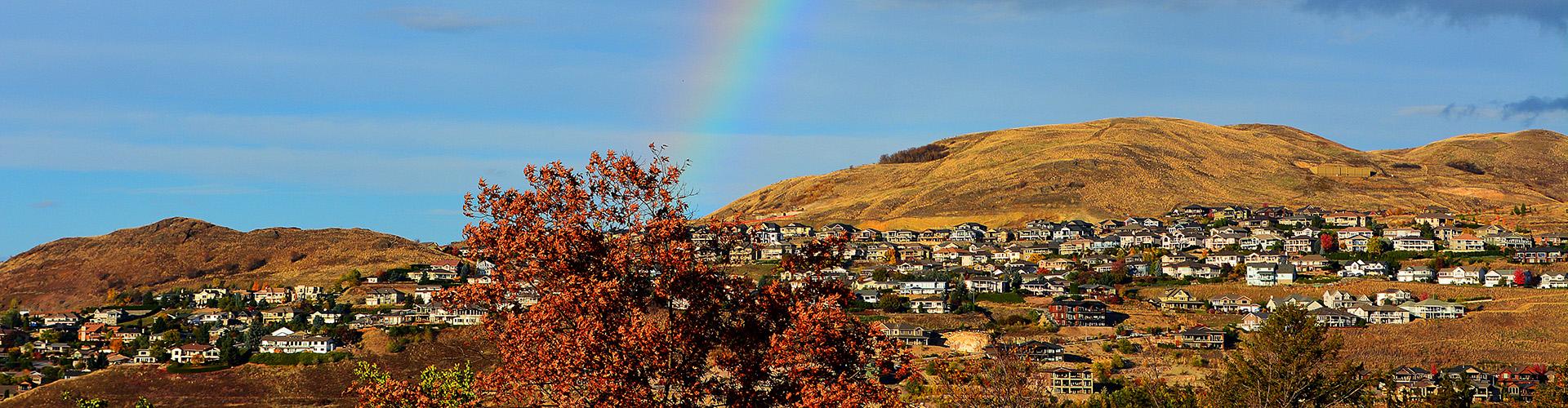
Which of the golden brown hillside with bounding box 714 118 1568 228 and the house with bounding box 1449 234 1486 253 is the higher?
the golden brown hillside with bounding box 714 118 1568 228

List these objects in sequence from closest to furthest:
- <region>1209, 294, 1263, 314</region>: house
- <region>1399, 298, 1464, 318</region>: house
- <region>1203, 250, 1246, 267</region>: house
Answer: <region>1399, 298, 1464, 318</region>: house, <region>1209, 294, 1263, 314</region>: house, <region>1203, 250, 1246, 267</region>: house

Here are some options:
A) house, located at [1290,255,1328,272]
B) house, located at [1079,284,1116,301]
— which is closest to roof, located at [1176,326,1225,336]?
house, located at [1079,284,1116,301]

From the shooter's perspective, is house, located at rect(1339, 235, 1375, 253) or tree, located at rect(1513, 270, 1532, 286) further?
house, located at rect(1339, 235, 1375, 253)

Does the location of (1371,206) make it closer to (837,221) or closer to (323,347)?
(837,221)

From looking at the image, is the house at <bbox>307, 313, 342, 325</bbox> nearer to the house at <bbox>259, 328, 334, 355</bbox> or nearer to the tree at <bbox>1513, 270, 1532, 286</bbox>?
the house at <bbox>259, 328, 334, 355</bbox>

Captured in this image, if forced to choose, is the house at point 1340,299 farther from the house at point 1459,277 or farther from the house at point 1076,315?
the house at point 1076,315

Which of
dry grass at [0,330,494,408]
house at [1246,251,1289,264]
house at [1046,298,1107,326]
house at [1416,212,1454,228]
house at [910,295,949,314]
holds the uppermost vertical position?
house at [1416,212,1454,228]
